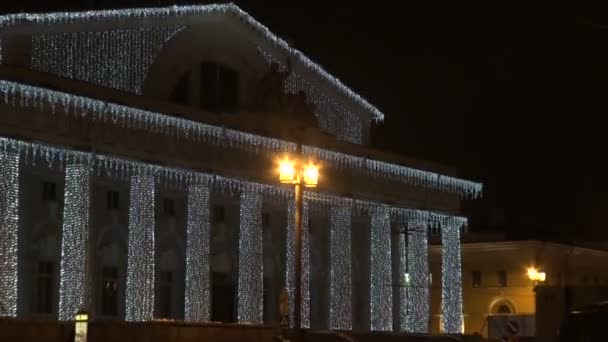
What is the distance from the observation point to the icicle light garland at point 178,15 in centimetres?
3481

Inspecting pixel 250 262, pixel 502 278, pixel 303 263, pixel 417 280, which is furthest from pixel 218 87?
pixel 502 278

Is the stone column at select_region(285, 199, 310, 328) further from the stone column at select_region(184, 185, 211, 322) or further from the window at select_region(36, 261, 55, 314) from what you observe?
the window at select_region(36, 261, 55, 314)

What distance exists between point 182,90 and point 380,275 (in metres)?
10.8

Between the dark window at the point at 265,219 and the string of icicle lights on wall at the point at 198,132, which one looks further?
the dark window at the point at 265,219

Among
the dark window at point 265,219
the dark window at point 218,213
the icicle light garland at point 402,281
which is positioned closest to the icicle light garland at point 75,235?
the dark window at point 218,213

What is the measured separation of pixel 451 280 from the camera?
153 feet

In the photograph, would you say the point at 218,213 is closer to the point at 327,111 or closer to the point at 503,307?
the point at 327,111

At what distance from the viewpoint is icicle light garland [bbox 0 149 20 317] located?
Result: 31.1 m

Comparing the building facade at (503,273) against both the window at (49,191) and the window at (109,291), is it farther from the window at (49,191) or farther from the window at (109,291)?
the window at (49,191)

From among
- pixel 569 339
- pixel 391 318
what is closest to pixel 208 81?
pixel 391 318

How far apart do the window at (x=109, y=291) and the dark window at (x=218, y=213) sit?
526cm

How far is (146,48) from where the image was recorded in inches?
1494

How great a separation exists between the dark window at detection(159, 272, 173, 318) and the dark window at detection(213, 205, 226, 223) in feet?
9.71

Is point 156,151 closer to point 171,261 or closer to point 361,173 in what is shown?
point 171,261
